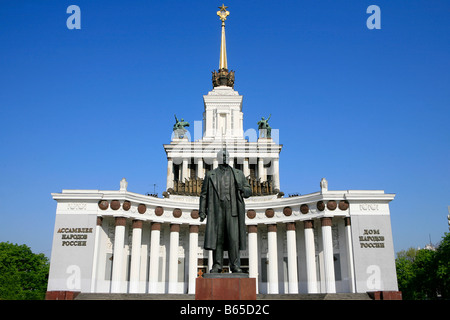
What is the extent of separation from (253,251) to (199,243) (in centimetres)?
645

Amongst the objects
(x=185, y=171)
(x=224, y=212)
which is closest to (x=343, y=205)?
(x=185, y=171)

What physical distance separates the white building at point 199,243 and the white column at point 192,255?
10 cm

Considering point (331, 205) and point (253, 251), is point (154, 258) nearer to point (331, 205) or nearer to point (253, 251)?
point (253, 251)

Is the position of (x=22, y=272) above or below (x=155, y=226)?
below

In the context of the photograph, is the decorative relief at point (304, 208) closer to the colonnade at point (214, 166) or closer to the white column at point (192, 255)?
the colonnade at point (214, 166)

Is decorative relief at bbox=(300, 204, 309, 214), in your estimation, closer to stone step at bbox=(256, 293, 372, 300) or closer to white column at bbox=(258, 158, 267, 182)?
stone step at bbox=(256, 293, 372, 300)

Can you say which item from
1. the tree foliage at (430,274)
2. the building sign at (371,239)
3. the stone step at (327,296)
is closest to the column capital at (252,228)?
the stone step at (327,296)

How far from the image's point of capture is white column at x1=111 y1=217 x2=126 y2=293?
34.4m

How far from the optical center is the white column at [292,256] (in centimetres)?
3656

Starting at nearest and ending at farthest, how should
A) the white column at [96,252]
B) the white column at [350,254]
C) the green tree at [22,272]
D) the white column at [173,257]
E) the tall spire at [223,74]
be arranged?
the white column at [96,252] < the white column at [350,254] < the white column at [173,257] < the green tree at [22,272] < the tall spire at [223,74]

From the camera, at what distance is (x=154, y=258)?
36938mm

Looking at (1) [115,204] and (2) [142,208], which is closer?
(1) [115,204]
